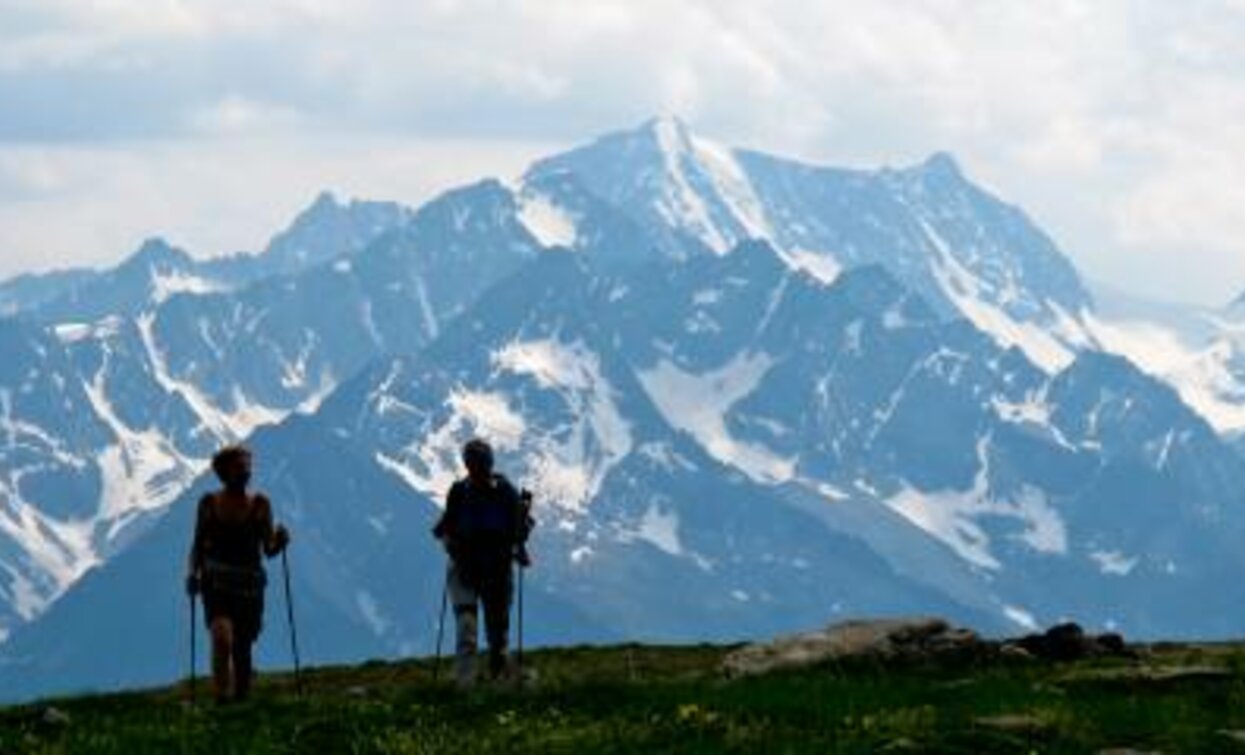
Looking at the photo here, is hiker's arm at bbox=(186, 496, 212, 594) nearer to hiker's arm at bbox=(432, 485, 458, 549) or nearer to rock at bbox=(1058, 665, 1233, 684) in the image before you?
hiker's arm at bbox=(432, 485, 458, 549)

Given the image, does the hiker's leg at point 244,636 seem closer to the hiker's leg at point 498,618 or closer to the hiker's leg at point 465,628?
the hiker's leg at point 465,628

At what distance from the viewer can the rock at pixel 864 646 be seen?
38312 mm

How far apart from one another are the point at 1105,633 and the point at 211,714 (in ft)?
58.7

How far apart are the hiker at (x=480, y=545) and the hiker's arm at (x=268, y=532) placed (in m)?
2.85

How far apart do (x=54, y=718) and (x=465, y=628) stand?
567cm

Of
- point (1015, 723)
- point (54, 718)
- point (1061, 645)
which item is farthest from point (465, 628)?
point (1061, 645)

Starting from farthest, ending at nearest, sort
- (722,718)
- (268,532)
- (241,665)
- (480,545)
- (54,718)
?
(480,545) < (241,665) < (268,532) < (54,718) < (722,718)

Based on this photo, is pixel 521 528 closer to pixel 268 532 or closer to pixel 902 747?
pixel 268 532

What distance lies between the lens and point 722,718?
28953 millimetres

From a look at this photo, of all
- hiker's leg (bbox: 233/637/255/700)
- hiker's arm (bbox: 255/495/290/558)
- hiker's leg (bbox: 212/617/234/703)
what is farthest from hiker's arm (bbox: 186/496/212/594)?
hiker's leg (bbox: 233/637/255/700)

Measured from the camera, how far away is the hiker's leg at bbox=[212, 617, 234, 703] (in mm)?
33125

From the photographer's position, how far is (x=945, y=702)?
3167 centimetres

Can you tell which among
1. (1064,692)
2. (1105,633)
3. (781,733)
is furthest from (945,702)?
(1105,633)

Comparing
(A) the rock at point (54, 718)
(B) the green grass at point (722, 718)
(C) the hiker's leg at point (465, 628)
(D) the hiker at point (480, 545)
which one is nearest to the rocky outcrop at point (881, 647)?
(B) the green grass at point (722, 718)
